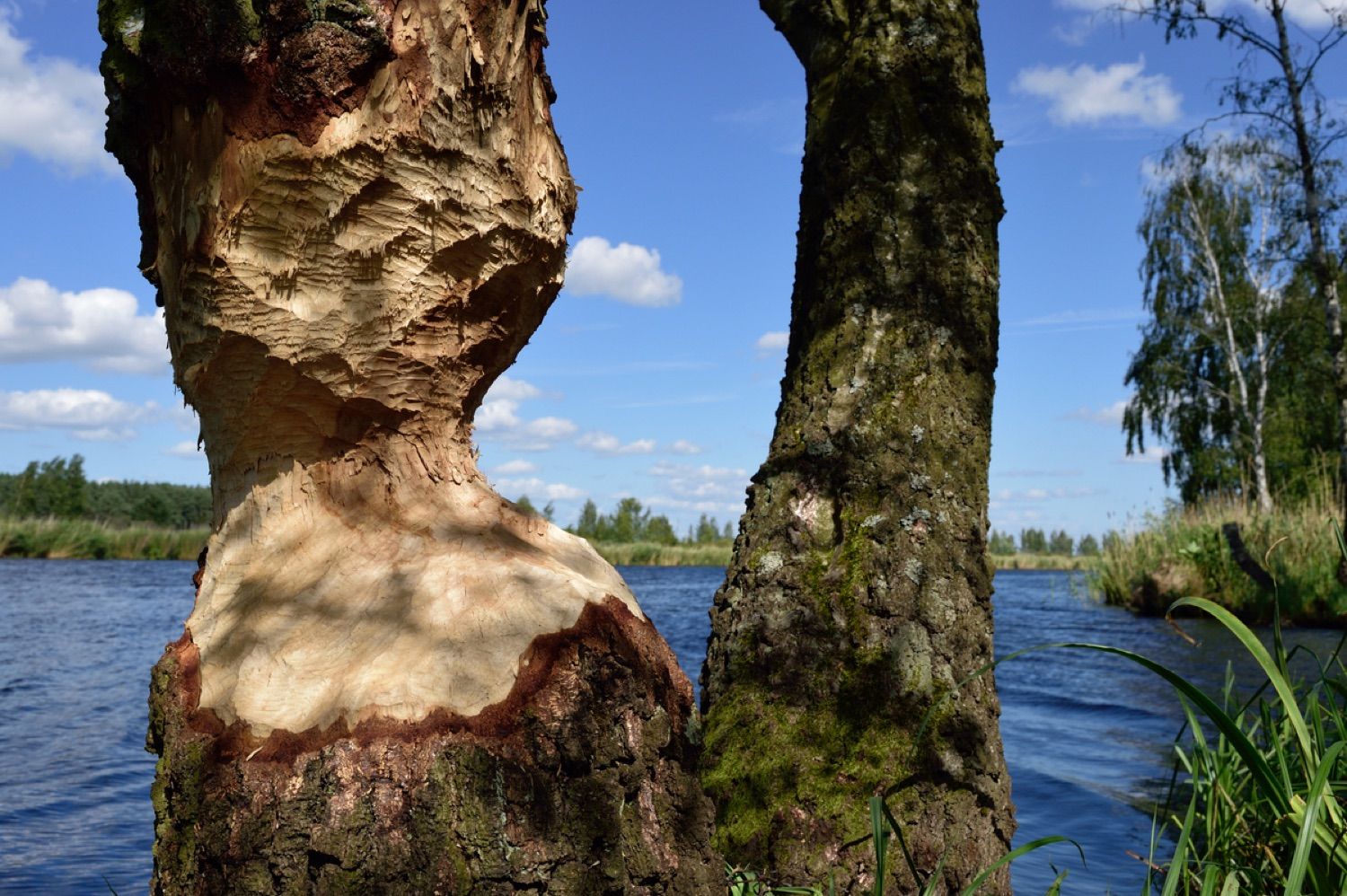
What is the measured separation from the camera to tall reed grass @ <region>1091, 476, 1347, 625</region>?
12547 millimetres

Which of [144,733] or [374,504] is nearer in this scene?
[374,504]

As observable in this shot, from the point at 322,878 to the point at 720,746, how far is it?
1223mm

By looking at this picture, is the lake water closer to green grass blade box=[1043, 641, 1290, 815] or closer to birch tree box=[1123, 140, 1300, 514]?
green grass blade box=[1043, 641, 1290, 815]

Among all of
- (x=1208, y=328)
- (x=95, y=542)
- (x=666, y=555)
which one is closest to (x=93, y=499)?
(x=95, y=542)

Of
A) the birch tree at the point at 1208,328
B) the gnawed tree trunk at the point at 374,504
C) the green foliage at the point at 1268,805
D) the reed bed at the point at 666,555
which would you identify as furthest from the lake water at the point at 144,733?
the reed bed at the point at 666,555

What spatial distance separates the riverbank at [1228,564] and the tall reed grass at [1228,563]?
14mm

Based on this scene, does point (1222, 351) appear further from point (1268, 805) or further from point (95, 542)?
point (95, 542)

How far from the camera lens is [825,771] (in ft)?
7.65

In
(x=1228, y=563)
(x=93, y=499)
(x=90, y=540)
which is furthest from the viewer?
(x=93, y=499)

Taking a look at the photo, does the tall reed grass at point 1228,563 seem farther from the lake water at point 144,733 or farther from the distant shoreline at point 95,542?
the distant shoreline at point 95,542

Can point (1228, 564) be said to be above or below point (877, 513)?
below

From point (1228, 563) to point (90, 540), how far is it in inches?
1420

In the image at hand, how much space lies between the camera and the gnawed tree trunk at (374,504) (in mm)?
1444

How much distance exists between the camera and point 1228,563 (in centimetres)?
1443
